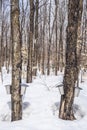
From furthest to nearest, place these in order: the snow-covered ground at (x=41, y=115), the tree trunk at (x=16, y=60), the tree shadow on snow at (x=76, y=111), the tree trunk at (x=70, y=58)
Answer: the tree shadow on snow at (x=76, y=111) → the tree trunk at (x=16, y=60) → the tree trunk at (x=70, y=58) → the snow-covered ground at (x=41, y=115)

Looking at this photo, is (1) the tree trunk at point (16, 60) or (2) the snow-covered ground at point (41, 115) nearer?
(2) the snow-covered ground at point (41, 115)

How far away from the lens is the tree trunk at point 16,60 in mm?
8494

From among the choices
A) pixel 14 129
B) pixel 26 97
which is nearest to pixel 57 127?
pixel 14 129

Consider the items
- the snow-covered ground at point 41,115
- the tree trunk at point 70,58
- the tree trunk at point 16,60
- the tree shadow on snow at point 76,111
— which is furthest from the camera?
the tree shadow on snow at point 76,111

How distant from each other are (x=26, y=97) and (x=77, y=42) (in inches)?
170

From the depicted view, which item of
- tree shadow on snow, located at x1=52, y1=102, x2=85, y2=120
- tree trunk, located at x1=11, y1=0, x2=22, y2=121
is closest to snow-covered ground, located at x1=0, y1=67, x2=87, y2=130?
tree shadow on snow, located at x1=52, y1=102, x2=85, y2=120

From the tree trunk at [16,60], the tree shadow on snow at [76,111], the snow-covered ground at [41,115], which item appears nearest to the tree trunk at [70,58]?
the snow-covered ground at [41,115]

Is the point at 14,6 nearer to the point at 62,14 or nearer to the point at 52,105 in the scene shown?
the point at 52,105

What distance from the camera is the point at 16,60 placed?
338 inches

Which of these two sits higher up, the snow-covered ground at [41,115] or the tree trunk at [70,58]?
the tree trunk at [70,58]

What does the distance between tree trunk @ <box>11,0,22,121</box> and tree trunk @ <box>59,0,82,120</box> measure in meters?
1.32

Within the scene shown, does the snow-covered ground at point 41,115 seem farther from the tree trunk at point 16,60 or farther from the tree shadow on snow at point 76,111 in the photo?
the tree trunk at point 16,60

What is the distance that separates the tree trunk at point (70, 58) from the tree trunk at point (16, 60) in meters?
1.32

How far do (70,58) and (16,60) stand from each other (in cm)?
154
